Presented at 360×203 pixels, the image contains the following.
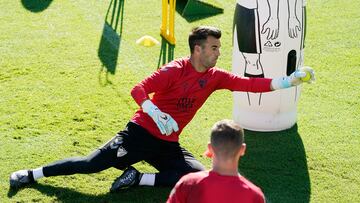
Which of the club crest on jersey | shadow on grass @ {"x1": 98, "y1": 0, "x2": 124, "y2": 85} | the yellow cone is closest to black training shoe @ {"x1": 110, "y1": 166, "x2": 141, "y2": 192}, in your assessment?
the club crest on jersey

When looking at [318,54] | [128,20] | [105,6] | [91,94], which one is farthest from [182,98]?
[105,6]

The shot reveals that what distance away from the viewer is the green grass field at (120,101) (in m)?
5.62

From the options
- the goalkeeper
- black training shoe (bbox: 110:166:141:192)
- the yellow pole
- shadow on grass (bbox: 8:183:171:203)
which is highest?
→ the yellow pole

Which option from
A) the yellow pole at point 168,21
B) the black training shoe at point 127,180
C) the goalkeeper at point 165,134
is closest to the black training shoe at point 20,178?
the goalkeeper at point 165,134

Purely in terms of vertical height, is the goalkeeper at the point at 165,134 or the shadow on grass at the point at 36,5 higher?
the shadow on grass at the point at 36,5

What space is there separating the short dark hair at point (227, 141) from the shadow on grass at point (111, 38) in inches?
169

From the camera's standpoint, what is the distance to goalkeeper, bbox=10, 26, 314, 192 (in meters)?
5.32

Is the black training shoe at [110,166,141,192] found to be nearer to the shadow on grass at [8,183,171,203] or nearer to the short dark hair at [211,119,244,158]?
the shadow on grass at [8,183,171,203]

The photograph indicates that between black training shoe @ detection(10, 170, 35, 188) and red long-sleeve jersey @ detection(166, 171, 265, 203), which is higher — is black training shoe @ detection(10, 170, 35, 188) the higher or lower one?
the lower one

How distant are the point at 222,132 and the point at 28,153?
10.2 feet

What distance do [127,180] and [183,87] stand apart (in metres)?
0.97

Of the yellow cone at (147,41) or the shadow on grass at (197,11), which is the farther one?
the shadow on grass at (197,11)

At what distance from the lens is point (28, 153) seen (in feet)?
19.9

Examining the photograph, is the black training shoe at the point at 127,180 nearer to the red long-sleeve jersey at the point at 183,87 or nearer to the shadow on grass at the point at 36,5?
the red long-sleeve jersey at the point at 183,87
